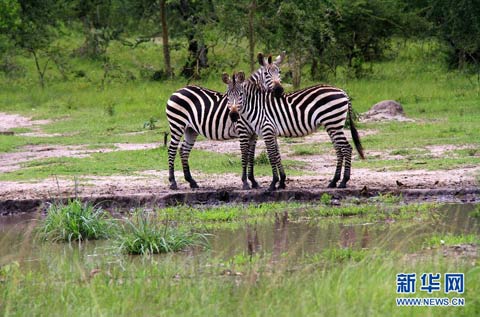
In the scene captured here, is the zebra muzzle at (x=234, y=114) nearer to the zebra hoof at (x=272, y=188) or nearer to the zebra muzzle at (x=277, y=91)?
the zebra muzzle at (x=277, y=91)

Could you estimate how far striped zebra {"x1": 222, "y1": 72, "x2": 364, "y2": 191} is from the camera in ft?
39.5

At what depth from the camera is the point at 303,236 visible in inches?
362

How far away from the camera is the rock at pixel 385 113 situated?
18.2 m

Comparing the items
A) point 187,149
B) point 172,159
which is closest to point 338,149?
point 187,149

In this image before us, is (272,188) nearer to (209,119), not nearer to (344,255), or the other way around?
(209,119)

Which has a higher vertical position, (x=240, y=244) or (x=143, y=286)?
(x=143, y=286)

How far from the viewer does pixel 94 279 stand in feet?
22.4

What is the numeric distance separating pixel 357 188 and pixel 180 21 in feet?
56.7

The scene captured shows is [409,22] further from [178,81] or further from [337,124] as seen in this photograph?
[337,124]

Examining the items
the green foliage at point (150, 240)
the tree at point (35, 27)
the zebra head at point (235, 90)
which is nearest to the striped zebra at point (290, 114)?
the zebra head at point (235, 90)

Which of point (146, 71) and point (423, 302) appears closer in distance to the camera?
point (423, 302)

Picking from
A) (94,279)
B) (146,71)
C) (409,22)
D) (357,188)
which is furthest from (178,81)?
(94,279)

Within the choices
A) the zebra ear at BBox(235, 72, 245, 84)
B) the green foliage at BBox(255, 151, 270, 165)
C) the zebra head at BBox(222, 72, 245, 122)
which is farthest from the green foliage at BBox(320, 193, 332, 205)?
the green foliage at BBox(255, 151, 270, 165)

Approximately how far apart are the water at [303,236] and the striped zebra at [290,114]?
1769 millimetres
